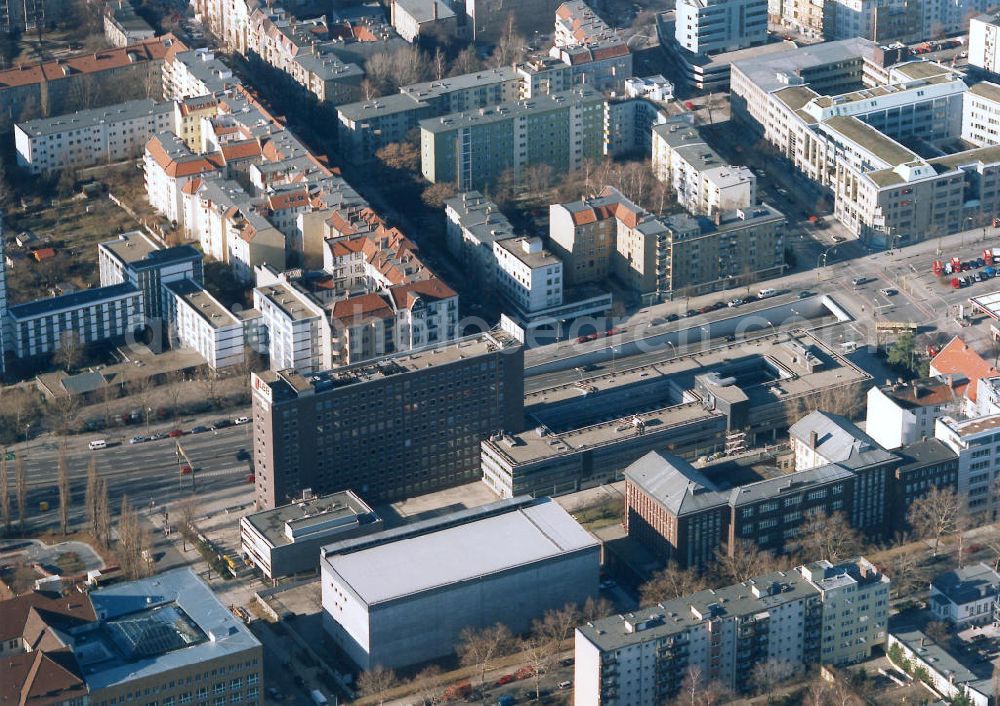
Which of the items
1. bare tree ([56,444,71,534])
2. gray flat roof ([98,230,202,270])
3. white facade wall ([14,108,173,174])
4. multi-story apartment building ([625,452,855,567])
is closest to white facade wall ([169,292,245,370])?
gray flat roof ([98,230,202,270])

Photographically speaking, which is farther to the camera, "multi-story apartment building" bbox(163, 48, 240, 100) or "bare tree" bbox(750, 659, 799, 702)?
"multi-story apartment building" bbox(163, 48, 240, 100)

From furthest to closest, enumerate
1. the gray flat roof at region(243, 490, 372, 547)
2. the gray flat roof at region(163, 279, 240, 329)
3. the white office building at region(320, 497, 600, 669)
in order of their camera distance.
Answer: the gray flat roof at region(163, 279, 240, 329) < the gray flat roof at region(243, 490, 372, 547) < the white office building at region(320, 497, 600, 669)

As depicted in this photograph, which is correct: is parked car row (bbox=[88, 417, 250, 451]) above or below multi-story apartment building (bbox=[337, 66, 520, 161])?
below

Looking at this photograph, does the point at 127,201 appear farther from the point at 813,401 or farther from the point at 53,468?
the point at 813,401

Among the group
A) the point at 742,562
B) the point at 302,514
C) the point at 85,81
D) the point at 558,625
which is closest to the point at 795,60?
the point at 85,81

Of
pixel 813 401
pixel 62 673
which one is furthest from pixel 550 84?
pixel 62 673

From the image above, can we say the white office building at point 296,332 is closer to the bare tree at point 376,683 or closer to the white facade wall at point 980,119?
the bare tree at point 376,683

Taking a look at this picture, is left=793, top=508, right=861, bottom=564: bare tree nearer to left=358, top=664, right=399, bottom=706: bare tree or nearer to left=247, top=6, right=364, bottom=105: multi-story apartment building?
left=358, top=664, right=399, bottom=706: bare tree
